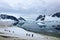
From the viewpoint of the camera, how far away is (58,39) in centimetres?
1595

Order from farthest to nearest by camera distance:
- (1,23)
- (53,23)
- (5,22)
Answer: (53,23)
(5,22)
(1,23)

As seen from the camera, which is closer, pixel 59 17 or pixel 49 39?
pixel 49 39

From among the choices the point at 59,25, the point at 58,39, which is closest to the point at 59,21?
the point at 59,25

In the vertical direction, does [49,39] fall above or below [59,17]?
below

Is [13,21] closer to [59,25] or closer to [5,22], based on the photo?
[5,22]

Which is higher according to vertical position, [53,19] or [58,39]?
[53,19]

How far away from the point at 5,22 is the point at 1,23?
87.0 inches

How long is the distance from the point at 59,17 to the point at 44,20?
4.59 m

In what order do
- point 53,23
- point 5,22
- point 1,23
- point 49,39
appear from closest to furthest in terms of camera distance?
1. point 49,39
2. point 1,23
3. point 5,22
4. point 53,23

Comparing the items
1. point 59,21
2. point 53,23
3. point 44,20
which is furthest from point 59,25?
point 44,20

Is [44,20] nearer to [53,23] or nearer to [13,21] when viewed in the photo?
[53,23]

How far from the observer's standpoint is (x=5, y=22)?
33500 mm

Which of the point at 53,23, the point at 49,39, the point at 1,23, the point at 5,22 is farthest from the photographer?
the point at 53,23

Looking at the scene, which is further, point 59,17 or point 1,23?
point 59,17
